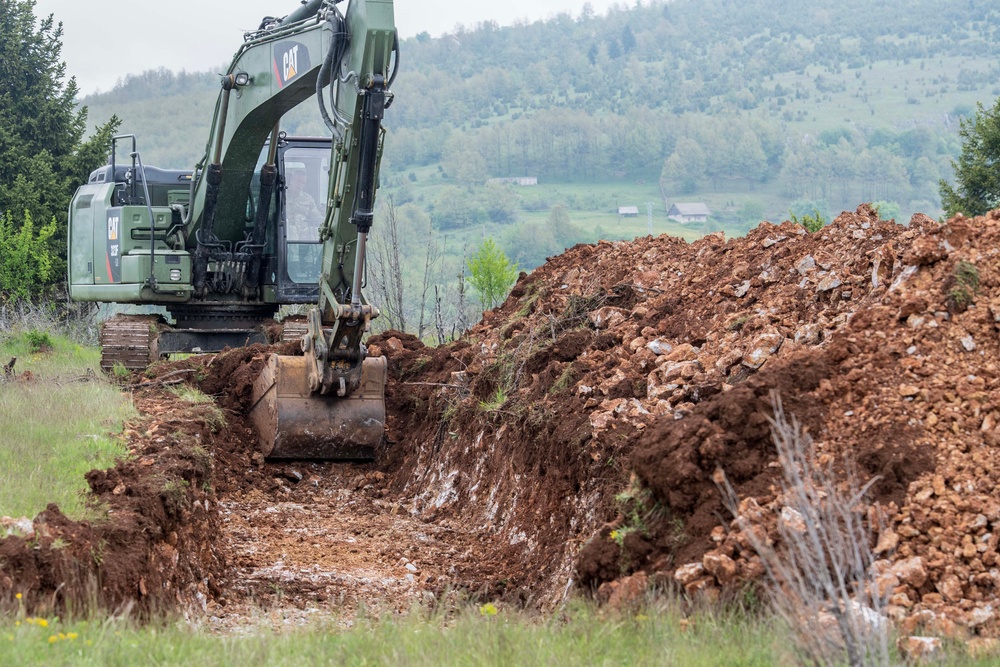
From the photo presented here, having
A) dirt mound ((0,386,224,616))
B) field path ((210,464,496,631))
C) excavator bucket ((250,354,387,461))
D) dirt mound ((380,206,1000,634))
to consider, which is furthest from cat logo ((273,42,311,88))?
field path ((210,464,496,631))

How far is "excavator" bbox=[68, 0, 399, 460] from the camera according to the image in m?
9.23

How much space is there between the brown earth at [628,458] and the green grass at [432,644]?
0.56 metres

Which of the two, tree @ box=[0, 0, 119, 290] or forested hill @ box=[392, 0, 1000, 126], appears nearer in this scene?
tree @ box=[0, 0, 119, 290]

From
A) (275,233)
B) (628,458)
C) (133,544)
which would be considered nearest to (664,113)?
(275,233)

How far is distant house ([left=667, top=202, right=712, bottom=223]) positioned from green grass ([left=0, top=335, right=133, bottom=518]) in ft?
202

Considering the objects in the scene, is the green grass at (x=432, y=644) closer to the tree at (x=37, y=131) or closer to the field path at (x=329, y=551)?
the field path at (x=329, y=551)

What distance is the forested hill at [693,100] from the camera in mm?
82375

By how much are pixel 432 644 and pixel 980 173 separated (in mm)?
19915

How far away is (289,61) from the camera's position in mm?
10594

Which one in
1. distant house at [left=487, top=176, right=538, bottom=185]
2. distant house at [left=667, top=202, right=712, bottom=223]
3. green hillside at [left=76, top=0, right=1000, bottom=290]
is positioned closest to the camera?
distant house at [left=667, top=202, right=712, bottom=223]

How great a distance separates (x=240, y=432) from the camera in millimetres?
11312

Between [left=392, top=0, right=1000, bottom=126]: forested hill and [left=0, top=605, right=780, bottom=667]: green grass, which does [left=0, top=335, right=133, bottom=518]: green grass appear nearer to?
[left=0, top=605, right=780, bottom=667]: green grass

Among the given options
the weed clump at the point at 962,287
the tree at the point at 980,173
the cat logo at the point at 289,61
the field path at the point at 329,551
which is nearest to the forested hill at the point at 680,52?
the tree at the point at 980,173

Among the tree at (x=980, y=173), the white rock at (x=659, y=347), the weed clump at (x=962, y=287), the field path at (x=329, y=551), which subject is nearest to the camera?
the weed clump at (x=962, y=287)
